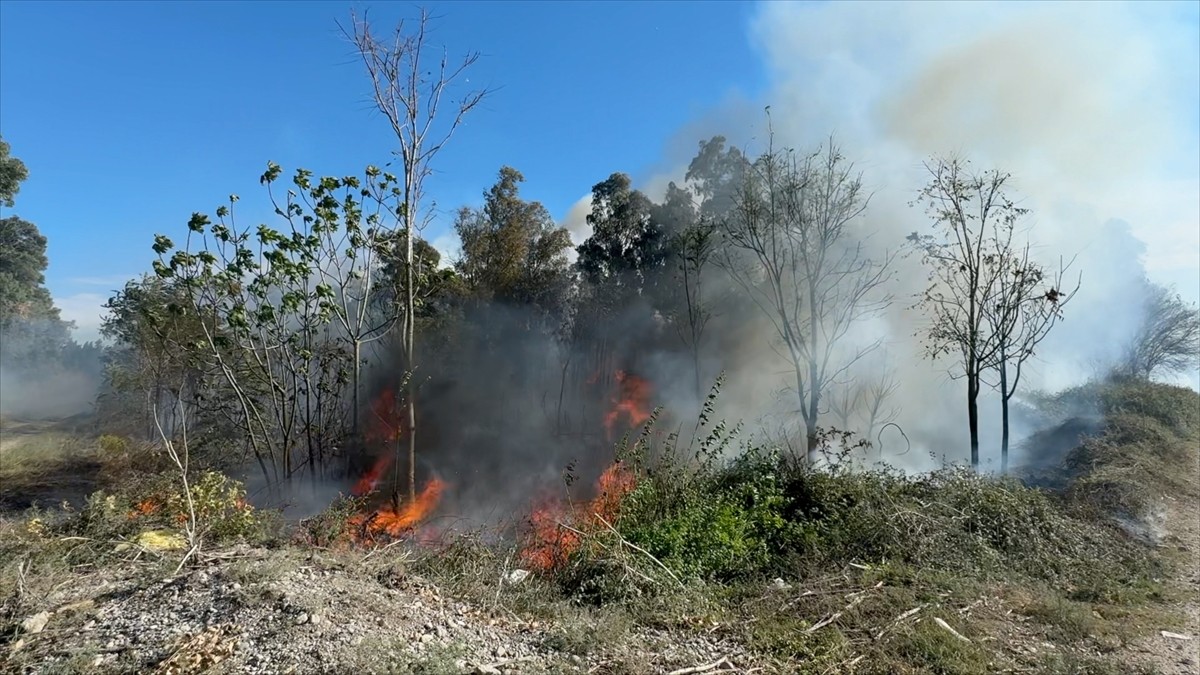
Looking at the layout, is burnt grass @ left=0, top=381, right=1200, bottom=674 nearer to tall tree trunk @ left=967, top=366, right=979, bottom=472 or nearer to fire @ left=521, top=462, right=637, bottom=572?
fire @ left=521, top=462, right=637, bottom=572

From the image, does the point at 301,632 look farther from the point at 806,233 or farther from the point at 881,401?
the point at 881,401

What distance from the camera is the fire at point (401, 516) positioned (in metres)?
6.88

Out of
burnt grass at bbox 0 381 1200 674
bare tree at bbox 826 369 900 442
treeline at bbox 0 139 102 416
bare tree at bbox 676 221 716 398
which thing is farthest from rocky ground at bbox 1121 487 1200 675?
treeline at bbox 0 139 102 416

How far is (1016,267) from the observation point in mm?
11203

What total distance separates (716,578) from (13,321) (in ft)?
123

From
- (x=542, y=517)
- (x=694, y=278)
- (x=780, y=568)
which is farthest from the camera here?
(x=694, y=278)

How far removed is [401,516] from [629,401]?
13.1 metres

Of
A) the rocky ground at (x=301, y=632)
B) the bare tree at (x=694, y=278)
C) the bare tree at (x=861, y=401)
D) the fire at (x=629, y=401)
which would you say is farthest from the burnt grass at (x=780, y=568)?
the fire at (x=629, y=401)

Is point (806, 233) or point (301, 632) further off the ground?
point (806, 233)

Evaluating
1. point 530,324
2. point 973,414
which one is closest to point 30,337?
point 530,324

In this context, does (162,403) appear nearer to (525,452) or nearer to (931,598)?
(525,452)

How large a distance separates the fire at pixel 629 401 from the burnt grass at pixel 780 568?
12.2 metres

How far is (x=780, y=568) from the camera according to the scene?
238 inches

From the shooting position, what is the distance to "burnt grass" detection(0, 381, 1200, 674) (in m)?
3.85
